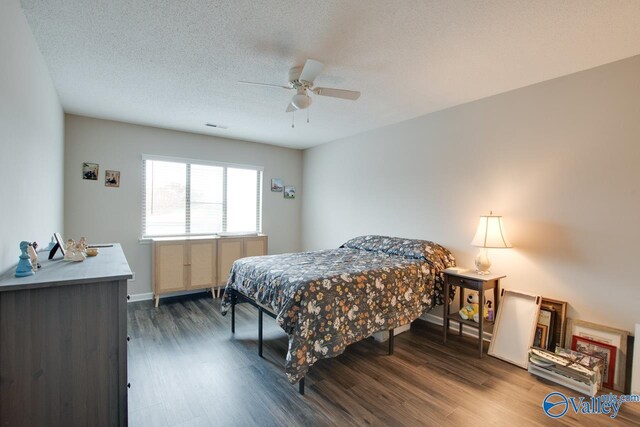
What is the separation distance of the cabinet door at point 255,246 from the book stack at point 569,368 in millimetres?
3716

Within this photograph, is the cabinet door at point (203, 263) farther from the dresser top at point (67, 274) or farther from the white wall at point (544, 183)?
the white wall at point (544, 183)

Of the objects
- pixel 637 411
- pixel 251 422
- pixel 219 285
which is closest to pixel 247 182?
pixel 219 285

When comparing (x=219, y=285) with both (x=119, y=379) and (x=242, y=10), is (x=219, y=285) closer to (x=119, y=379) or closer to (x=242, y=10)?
(x=119, y=379)

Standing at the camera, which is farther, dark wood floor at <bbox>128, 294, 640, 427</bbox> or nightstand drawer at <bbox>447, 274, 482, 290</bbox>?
nightstand drawer at <bbox>447, 274, 482, 290</bbox>

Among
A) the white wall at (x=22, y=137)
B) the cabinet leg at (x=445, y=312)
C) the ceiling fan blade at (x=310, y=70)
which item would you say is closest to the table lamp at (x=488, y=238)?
the cabinet leg at (x=445, y=312)

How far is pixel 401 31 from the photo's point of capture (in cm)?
196

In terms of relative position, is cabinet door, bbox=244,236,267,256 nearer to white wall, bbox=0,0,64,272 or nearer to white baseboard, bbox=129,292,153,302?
white baseboard, bbox=129,292,153,302

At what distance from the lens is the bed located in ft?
7.19

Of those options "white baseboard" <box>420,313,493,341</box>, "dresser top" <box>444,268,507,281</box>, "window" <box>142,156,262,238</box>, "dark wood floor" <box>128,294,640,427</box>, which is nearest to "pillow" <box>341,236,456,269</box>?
"dresser top" <box>444,268,507,281</box>

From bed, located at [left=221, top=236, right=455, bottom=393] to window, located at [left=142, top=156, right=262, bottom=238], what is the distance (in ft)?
6.45

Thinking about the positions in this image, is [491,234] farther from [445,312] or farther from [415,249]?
[445,312]

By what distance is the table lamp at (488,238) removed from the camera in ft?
9.25

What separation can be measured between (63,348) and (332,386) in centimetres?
170

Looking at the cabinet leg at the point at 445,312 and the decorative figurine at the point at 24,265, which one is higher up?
the decorative figurine at the point at 24,265
